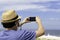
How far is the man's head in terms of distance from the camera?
4113mm

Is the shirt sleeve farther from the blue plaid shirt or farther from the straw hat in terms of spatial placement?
the straw hat

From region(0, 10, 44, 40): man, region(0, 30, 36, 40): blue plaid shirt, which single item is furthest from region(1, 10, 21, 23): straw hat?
region(0, 30, 36, 40): blue plaid shirt

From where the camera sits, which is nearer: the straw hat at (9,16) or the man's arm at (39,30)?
the man's arm at (39,30)

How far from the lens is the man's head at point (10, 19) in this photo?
13.5 ft

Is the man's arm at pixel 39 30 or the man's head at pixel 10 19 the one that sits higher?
Answer: the man's head at pixel 10 19

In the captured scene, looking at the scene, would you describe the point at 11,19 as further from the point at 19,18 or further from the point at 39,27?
the point at 39,27

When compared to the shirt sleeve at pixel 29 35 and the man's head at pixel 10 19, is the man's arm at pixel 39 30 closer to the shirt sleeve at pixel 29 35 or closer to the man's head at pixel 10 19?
the shirt sleeve at pixel 29 35

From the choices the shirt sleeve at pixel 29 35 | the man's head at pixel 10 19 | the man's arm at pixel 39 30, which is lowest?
the shirt sleeve at pixel 29 35

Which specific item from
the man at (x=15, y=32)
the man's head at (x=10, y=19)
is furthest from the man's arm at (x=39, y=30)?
the man's head at (x=10, y=19)

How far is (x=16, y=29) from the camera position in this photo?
414 centimetres

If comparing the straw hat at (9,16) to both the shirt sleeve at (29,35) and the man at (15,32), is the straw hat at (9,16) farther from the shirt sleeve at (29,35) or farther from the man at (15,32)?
the shirt sleeve at (29,35)

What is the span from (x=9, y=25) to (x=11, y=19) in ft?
0.36

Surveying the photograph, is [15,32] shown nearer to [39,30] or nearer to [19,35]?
[19,35]

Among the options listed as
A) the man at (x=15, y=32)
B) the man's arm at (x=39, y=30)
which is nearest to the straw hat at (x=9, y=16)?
the man at (x=15, y=32)
